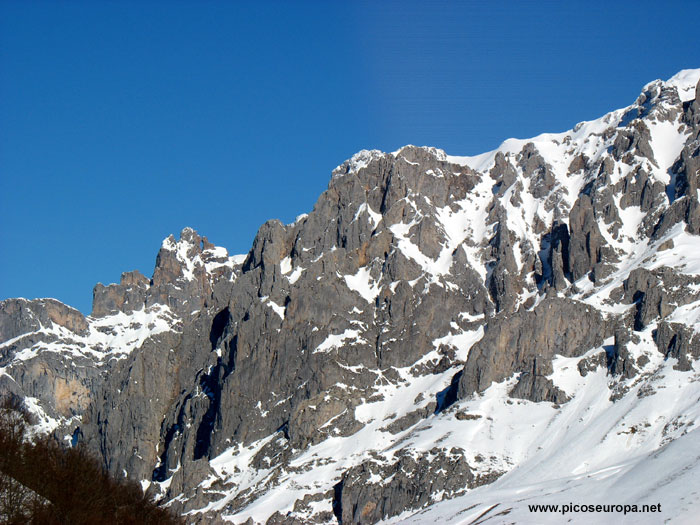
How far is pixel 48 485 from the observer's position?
66.2 m

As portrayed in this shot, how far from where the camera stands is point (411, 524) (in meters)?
176

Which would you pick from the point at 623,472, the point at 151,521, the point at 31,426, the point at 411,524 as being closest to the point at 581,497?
the point at 623,472

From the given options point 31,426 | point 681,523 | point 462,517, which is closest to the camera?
point 31,426

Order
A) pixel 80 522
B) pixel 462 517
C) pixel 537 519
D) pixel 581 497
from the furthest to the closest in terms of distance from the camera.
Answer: pixel 462 517
pixel 581 497
pixel 537 519
pixel 80 522

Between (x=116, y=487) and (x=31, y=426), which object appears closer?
(x=31, y=426)

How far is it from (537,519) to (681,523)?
2747 centimetres

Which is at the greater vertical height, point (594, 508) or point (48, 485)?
point (48, 485)

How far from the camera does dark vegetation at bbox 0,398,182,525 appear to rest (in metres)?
59.1

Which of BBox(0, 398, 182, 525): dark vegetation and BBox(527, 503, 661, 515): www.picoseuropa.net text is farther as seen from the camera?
BBox(527, 503, 661, 515): www.picoseuropa.net text

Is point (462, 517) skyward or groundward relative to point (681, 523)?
skyward

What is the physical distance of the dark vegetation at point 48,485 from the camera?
59.1 m

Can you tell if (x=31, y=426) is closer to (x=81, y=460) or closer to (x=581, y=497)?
(x=81, y=460)

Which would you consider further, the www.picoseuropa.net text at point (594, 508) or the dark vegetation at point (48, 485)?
the www.picoseuropa.net text at point (594, 508)

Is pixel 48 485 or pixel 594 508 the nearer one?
pixel 48 485
